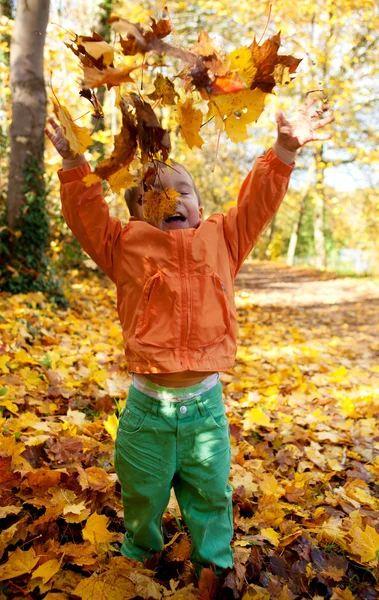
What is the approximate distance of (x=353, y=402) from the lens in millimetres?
3965

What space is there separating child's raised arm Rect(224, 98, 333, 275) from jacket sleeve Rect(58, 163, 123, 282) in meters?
0.43

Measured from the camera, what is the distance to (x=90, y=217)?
67.2 inches

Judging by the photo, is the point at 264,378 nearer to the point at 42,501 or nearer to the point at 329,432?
the point at 329,432

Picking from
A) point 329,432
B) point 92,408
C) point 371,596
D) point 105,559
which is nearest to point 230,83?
point 105,559

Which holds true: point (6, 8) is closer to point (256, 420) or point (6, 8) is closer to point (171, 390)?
point (256, 420)

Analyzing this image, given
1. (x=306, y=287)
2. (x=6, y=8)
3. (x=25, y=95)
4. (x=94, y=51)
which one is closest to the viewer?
(x=94, y=51)

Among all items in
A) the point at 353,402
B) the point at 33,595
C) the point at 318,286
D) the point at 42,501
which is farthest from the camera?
the point at 318,286

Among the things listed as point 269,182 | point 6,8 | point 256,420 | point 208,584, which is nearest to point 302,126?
point 269,182

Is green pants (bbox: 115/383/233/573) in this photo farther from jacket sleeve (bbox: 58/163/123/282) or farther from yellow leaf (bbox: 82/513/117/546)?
jacket sleeve (bbox: 58/163/123/282)

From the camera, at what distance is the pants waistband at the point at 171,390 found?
1686 mm

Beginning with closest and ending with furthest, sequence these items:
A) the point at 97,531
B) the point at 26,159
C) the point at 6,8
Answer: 1. the point at 97,531
2. the point at 26,159
3. the point at 6,8

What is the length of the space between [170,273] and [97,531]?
104 centimetres

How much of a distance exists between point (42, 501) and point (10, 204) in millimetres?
4495

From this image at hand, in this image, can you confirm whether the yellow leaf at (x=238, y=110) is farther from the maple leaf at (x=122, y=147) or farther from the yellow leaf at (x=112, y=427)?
the yellow leaf at (x=112, y=427)
